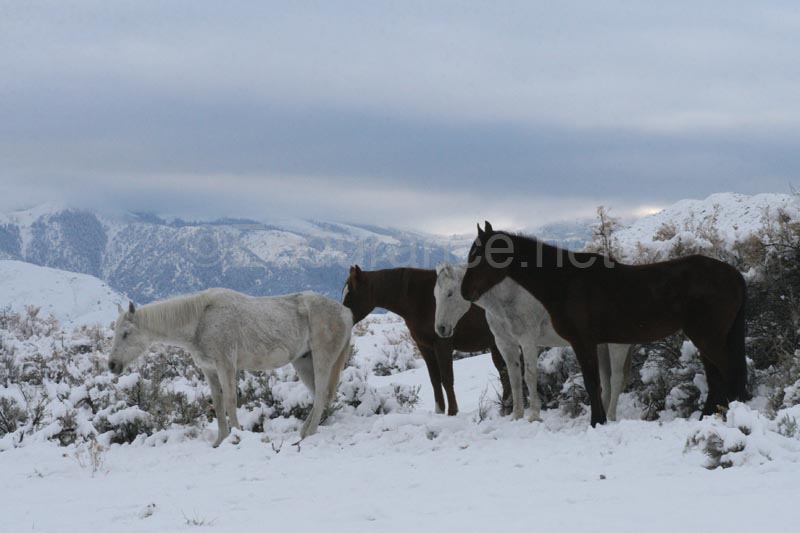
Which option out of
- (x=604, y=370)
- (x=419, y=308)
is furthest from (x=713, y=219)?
(x=419, y=308)

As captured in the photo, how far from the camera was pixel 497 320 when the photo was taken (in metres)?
8.37

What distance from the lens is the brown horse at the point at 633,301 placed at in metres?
7.47

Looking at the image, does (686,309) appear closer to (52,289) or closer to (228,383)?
(228,383)

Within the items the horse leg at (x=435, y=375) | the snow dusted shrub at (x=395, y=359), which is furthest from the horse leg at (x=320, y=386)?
the snow dusted shrub at (x=395, y=359)

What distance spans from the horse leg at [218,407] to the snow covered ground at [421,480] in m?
0.20

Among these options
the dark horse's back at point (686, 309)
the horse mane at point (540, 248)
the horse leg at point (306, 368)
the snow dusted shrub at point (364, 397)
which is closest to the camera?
the dark horse's back at point (686, 309)

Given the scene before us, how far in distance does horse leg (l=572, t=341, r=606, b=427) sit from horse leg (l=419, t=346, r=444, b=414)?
243 cm

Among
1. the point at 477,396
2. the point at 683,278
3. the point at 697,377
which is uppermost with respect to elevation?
the point at 683,278

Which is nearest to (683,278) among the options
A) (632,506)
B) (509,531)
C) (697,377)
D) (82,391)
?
(697,377)

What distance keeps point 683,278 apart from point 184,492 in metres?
5.39

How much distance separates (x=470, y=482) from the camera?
5.91 metres

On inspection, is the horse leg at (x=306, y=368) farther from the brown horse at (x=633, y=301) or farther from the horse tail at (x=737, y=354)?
the horse tail at (x=737, y=354)

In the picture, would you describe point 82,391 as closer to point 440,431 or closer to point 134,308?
point 134,308

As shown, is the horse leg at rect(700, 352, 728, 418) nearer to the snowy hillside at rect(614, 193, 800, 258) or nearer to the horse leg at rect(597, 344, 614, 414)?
the horse leg at rect(597, 344, 614, 414)
